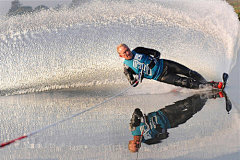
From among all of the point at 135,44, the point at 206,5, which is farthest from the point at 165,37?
the point at 206,5

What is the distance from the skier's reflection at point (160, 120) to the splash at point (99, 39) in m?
1.91

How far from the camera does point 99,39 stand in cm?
561

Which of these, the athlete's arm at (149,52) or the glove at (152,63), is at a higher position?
the athlete's arm at (149,52)

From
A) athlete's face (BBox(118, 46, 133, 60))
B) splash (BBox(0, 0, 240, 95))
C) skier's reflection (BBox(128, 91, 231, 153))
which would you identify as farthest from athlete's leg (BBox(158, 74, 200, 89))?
→ splash (BBox(0, 0, 240, 95))

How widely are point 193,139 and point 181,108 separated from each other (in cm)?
90

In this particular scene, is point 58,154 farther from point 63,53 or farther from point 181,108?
point 63,53

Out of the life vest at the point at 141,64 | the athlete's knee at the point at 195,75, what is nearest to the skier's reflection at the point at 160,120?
the athlete's knee at the point at 195,75

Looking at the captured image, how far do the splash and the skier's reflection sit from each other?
1.91 m

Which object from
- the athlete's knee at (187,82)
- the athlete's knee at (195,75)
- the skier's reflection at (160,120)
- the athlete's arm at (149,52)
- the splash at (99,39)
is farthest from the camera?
the splash at (99,39)

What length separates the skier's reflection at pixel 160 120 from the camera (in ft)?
7.77

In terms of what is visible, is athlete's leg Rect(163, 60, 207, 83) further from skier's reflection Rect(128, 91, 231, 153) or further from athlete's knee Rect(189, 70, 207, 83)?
skier's reflection Rect(128, 91, 231, 153)

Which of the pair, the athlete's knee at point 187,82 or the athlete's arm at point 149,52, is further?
the athlete's knee at point 187,82

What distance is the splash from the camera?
539 cm

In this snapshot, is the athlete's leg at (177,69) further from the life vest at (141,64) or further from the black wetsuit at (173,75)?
the life vest at (141,64)
